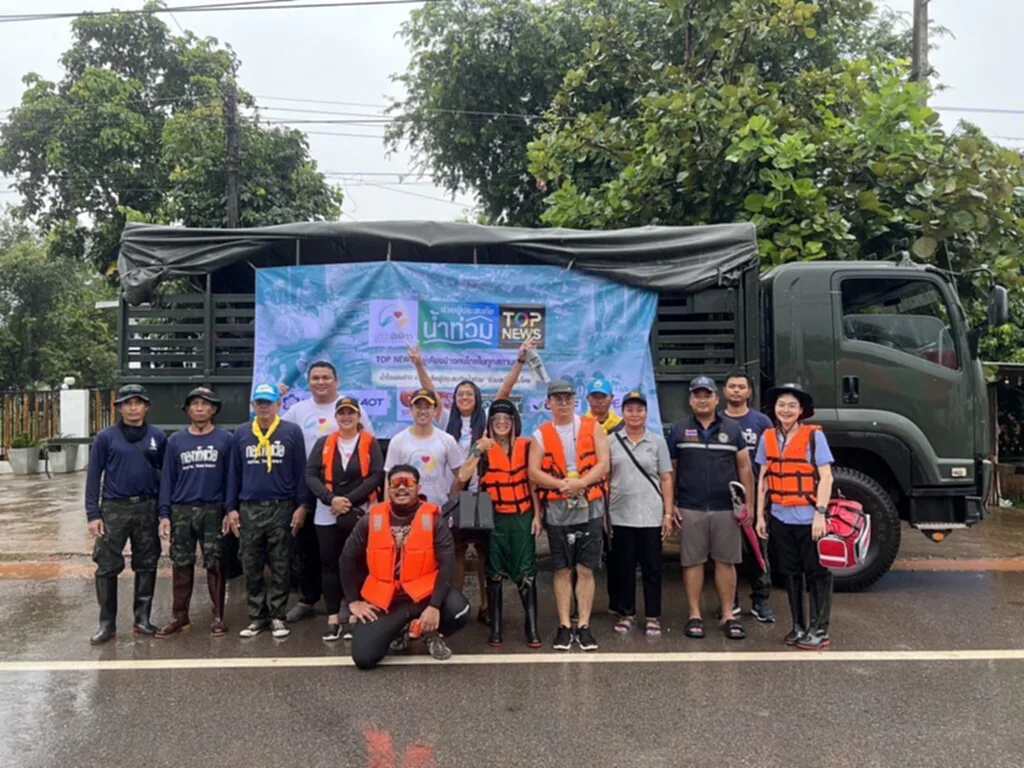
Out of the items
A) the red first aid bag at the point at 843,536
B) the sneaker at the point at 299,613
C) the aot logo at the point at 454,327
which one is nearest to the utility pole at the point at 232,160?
the aot logo at the point at 454,327

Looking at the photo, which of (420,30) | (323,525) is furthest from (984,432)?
(420,30)

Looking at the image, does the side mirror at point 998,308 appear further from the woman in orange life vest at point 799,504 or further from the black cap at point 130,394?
the black cap at point 130,394

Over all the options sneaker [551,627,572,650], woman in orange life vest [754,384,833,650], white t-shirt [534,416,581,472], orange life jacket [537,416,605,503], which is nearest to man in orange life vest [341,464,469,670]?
sneaker [551,627,572,650]

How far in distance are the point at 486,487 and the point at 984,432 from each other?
3.97 meters

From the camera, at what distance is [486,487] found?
15.4 feet

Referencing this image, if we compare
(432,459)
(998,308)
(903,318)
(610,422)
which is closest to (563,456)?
(610,422)

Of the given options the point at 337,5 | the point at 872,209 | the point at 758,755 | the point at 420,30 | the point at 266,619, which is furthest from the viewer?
the point at 420,30

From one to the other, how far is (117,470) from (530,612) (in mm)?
2732

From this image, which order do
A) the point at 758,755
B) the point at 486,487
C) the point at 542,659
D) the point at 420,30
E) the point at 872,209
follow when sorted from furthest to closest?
the point at 420,30, the point at 872,209, the point at 486,487, the point at 542,659, the point at 758,755

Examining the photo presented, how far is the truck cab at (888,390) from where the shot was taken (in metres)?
5.81

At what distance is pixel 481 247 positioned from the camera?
5.87m

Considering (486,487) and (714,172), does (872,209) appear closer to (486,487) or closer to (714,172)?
(714,172)

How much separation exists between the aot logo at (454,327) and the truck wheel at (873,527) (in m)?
2.80

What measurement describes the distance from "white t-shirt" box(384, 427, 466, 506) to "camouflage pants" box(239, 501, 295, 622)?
755 mm
